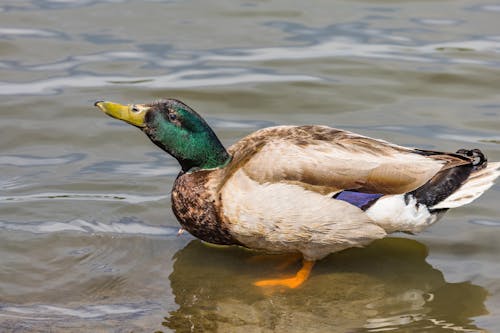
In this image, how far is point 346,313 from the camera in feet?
18.5

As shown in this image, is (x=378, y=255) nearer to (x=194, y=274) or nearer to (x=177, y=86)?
(x=194, y=274)

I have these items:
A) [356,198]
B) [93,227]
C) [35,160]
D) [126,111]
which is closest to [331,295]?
[356,198]

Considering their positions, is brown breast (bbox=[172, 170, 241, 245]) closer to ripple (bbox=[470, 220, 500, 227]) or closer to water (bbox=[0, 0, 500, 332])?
water (bbox=[0, 0, 500, 332])

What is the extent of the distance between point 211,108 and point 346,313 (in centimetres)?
359

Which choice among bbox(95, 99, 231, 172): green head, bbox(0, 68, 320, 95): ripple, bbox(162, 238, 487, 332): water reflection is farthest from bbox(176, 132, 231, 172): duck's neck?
bbox(0, 68, 320, 95): ripple

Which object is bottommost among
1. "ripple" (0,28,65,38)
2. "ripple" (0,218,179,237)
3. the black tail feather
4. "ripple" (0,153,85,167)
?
"ripple" (0,218,179,237)

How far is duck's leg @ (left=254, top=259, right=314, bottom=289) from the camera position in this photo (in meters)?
6.03

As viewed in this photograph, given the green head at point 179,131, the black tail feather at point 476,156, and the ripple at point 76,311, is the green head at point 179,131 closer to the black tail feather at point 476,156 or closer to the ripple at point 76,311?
the ripple at point 76,311

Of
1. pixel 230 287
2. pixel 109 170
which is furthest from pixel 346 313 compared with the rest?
pixel 109 170

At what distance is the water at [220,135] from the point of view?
5.75 meters

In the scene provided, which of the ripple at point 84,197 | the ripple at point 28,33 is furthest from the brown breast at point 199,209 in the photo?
the ripple at point 28,33

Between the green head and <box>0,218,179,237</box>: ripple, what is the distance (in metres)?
0.68

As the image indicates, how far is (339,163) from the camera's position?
5.87 meters

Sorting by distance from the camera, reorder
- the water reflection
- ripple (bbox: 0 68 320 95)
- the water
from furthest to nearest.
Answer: ripple (bbox: 0 68 320 95)
the water
the water reflection
